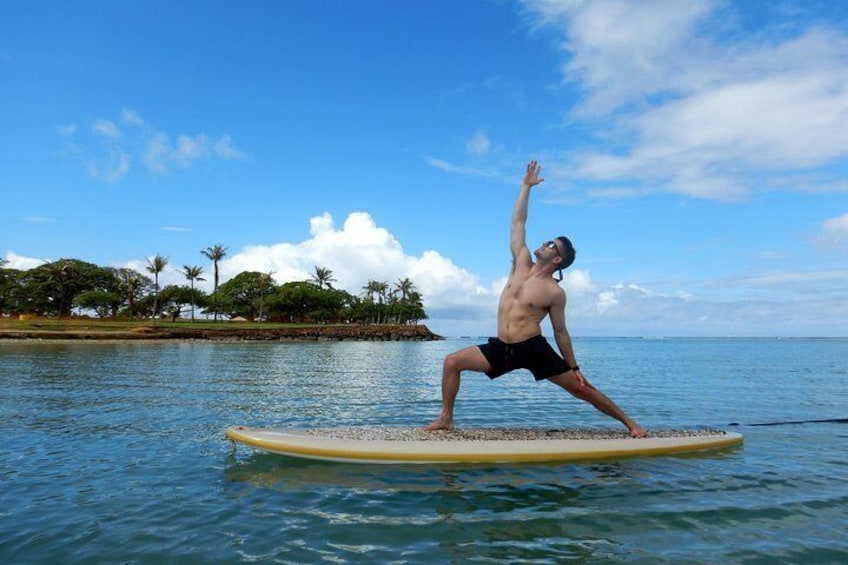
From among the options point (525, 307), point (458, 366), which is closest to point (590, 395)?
point (525, 307)

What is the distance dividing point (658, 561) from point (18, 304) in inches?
4419

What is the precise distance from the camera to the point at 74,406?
13859 mm

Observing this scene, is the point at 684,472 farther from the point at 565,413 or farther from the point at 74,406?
the point at 74,406

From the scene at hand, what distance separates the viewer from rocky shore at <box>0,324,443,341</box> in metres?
58.7

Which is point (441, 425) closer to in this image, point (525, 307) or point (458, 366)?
point (458, 366)

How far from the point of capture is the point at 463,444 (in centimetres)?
789

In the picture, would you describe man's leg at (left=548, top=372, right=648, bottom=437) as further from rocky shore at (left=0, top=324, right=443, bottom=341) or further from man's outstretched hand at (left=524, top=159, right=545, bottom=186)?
rocky shore at (left=0, top=324, right=443, bottom=341)

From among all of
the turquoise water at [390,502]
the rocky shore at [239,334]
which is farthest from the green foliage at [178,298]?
the turquoise water at [390,502]

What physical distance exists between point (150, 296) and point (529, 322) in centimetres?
11051

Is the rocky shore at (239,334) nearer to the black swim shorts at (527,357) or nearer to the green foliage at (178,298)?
the green foliage at (178,298)

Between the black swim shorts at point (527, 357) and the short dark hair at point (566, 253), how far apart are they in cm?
116

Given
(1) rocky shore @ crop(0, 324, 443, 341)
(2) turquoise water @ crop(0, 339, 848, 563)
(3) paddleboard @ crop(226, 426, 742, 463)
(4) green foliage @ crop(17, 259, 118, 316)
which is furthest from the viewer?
(4) green foliage @ crop(17, 259, 118, 316)

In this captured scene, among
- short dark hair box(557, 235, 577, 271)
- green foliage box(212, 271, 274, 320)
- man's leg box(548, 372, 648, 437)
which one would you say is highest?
green foliage box(212, 271, 274, 320)

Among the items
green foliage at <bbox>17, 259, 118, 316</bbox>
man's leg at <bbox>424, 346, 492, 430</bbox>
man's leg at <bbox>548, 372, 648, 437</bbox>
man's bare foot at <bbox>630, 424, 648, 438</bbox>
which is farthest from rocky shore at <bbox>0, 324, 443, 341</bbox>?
man's bare foot at <bbox>630, 424, 648, 438</bbox>
